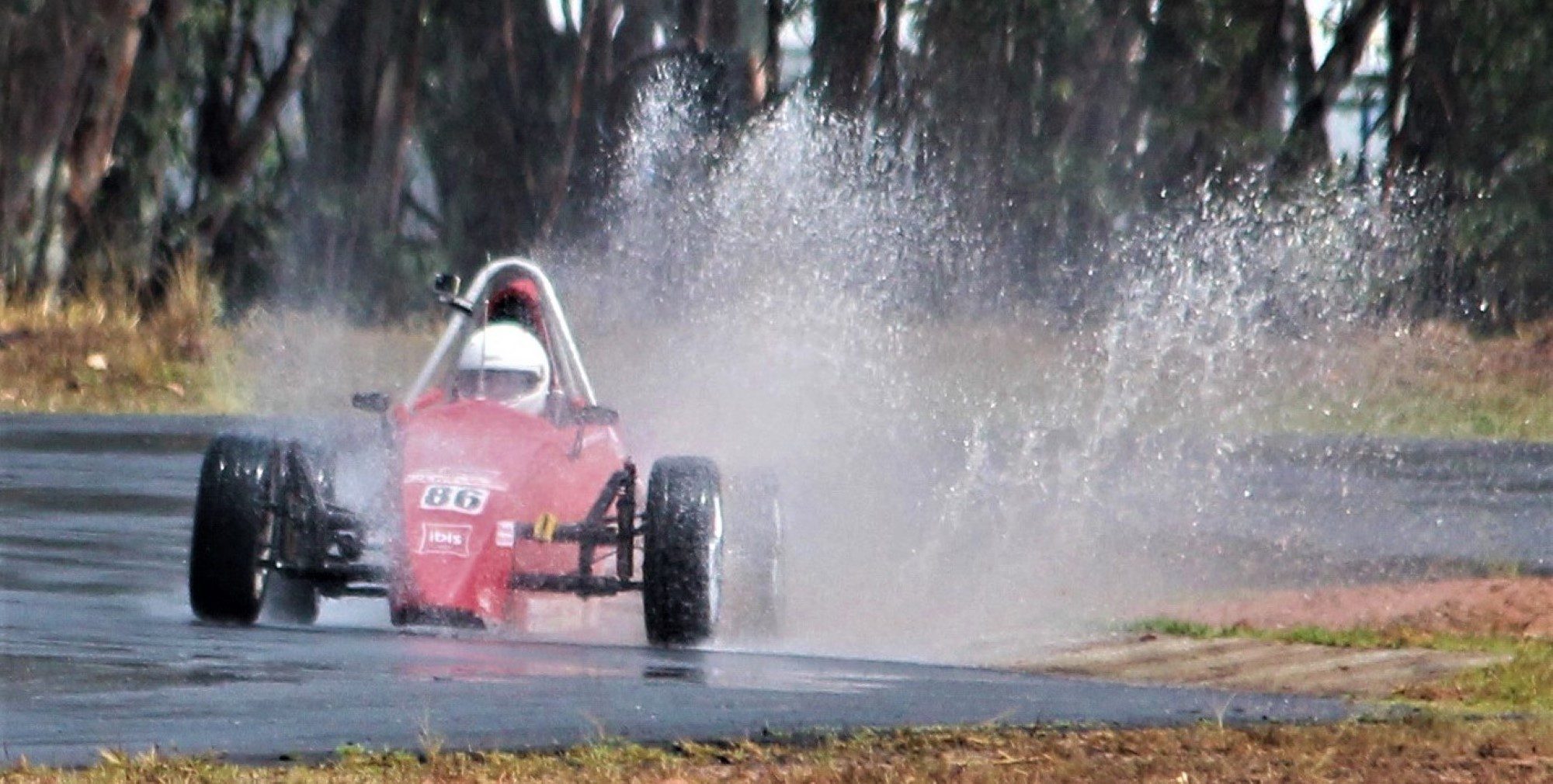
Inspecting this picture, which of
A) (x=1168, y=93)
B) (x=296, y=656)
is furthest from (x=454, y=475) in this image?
(x=1168, y=93)

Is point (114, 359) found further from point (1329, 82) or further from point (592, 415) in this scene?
point (1329, 82)

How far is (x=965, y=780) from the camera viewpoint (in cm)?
730

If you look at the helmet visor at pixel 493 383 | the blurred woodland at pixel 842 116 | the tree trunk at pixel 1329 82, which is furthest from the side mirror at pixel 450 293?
the tree trunk at pixel 1329 82

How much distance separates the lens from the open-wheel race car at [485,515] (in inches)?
434

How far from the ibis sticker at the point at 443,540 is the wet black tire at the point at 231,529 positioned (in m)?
0.68

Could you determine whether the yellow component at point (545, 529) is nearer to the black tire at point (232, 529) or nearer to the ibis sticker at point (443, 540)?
the ibis sticker at point (443, 540)

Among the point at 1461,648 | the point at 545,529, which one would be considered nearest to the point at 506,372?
the point at 545,529

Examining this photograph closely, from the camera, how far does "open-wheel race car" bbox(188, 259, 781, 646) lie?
1102 cm

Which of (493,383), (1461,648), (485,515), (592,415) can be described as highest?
(493,383)

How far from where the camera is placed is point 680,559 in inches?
428

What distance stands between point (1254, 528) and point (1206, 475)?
3812mm

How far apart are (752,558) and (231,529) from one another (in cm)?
212

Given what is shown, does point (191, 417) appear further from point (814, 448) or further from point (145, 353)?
point (814, 448)

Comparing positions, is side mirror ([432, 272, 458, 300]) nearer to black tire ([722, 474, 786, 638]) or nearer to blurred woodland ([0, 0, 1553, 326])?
black tire ([722, 474, 786, 638])
